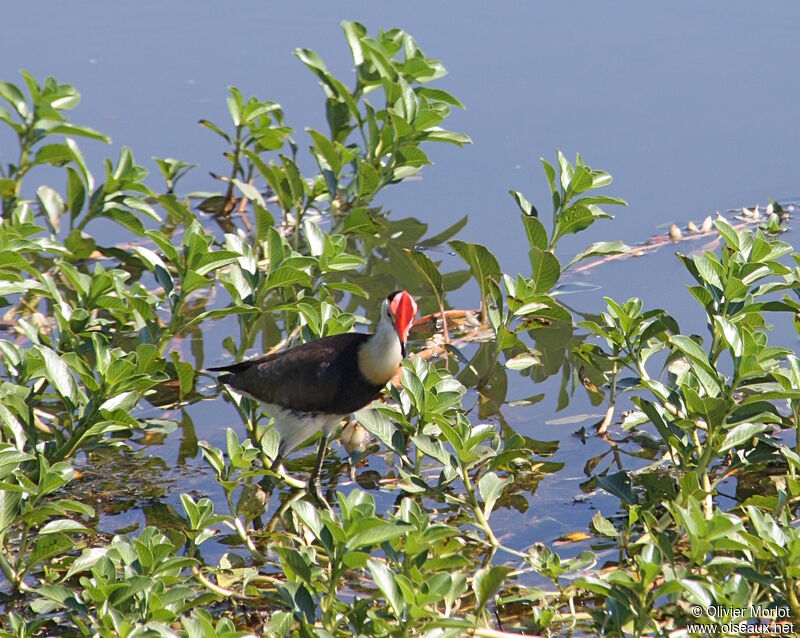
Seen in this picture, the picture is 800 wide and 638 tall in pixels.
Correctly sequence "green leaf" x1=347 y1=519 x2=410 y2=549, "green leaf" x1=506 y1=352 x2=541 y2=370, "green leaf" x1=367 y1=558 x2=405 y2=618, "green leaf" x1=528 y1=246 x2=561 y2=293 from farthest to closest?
"green leaf" x1=506 y1=352 x2=541 y2=370 < "green leaf" x1=528 y1=246 x2=561 y2=293 < "green leaf" x1=347 y1=519 x2=410 y2=549 < "green leaf" x1=367 y1=558 x2=405 y2=618

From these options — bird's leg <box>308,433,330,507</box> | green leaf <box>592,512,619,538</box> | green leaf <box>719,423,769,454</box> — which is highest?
green leaf <box>719,423,769,454</box>

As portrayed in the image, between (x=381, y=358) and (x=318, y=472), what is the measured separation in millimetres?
544

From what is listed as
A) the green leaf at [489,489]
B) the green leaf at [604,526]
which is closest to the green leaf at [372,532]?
the green leaf at [489,489]

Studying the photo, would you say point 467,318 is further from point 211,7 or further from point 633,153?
point 211,7

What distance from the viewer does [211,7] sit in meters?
10.2

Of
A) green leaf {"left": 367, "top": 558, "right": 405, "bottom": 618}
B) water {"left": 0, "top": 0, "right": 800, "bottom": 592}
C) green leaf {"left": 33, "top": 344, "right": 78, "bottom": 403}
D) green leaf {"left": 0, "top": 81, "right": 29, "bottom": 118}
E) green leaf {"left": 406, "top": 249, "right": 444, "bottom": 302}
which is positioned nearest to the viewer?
green leaf {"left": 367, "top": 558, "right": 405, "bottom": 618}

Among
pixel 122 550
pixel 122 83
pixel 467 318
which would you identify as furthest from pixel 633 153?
pixel 122 550

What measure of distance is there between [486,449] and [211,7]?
6.71m

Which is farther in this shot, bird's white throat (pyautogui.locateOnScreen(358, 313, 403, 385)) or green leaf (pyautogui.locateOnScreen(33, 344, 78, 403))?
bird's white throat (pyautogui.locateOnScreen(358, 313, 403, 385))

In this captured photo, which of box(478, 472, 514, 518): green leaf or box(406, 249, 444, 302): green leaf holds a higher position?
box(406, 249, 444, 302): green leaf

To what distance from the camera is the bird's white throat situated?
5.12 metres

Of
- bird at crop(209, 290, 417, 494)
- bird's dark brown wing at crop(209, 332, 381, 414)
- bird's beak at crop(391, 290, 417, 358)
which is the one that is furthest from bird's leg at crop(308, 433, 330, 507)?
bird's beak at crop(391, 290, 417, 358)

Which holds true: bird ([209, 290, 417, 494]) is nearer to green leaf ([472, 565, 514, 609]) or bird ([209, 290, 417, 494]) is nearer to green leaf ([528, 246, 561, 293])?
green leaf ([528, 246, 561, 293])

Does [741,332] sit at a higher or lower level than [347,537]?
higher
